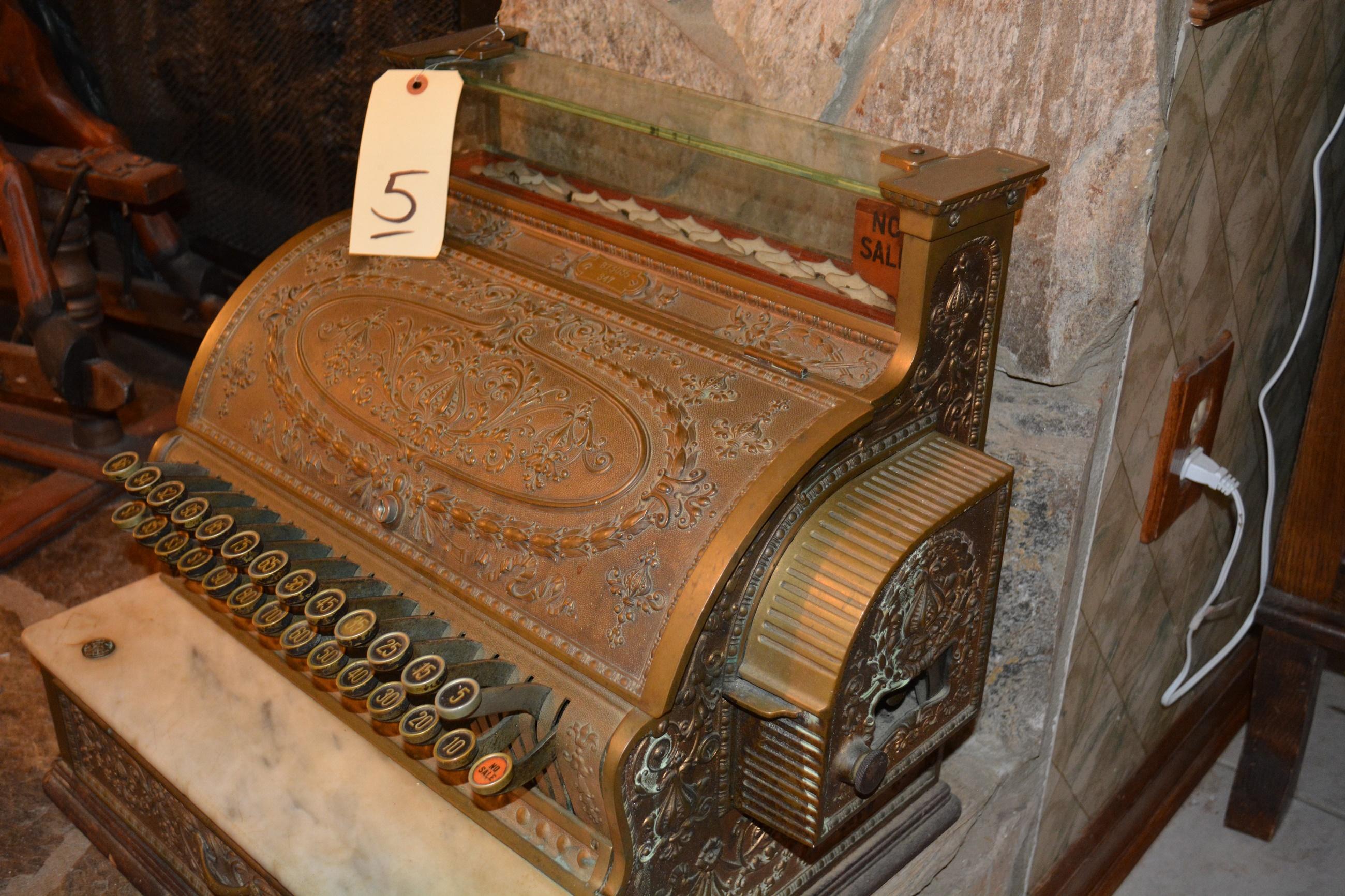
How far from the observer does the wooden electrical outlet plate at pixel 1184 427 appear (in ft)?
4.40

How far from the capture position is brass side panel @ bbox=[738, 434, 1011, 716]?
3.06 feet

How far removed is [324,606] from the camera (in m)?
1.06

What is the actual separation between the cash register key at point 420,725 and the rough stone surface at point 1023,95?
670 millimetres

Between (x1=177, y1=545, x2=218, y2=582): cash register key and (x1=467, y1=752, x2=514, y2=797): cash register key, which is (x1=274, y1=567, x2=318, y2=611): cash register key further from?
(x1=467, y1=752, x2=514, y2=797): cash register key

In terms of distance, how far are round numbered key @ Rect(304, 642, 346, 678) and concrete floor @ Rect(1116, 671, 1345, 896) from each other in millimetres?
1225

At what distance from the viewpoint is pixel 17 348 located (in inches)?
85.2

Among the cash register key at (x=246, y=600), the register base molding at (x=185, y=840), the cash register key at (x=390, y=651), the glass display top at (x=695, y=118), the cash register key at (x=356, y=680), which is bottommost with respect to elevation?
the register base molding at (x=185, y=840)

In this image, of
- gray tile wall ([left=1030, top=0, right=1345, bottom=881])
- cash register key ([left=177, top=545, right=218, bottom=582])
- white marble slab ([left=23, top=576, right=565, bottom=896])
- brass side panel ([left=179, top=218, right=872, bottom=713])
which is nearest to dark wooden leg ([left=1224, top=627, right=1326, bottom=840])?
gray tile wall ([left=1030, top=0, right=1345, bottom=881])

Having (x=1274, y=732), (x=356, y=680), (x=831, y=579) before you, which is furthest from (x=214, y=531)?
(x=1274, y=732)

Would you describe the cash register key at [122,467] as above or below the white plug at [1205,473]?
above

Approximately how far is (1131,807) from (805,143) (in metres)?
1.10

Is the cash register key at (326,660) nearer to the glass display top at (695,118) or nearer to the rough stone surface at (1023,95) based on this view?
the glass display top at (695,118)

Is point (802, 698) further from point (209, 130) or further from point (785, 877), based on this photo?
point (209, 130)

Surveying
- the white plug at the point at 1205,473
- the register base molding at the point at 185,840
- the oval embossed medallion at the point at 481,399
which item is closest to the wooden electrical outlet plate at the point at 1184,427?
the white plug at the point at 1205,473
